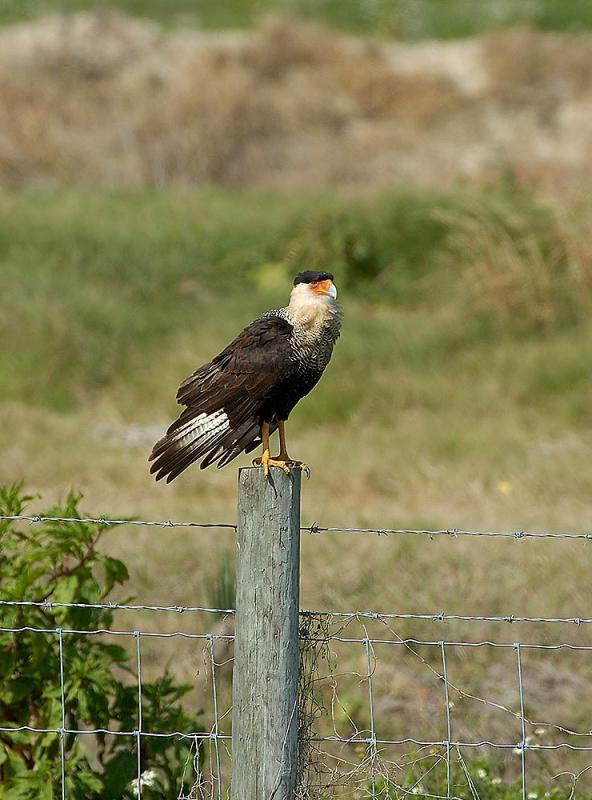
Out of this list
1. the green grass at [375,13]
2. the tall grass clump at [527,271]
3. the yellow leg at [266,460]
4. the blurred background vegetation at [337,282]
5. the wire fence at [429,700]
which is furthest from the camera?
the green grass at [375,13]

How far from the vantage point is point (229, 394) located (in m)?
4.02

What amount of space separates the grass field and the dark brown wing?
0.69m

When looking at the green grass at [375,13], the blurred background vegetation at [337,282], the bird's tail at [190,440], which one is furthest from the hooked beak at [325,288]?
the green grass at [375,13]

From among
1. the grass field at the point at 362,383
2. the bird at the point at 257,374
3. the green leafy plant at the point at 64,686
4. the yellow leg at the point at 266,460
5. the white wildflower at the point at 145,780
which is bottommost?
the white wildflower at the point at 145,780

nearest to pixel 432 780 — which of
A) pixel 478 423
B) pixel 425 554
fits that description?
pixel 425 554

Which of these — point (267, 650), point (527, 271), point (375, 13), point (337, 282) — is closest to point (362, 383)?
point (527, 271)

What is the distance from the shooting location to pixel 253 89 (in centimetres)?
2194

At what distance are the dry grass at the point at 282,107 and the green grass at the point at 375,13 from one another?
97.6 inches

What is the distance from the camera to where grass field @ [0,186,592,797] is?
6.64 m

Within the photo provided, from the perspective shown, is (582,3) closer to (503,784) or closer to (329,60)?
(329,60)

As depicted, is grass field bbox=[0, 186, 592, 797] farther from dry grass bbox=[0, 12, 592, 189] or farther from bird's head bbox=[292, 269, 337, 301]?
dry grass bbox=[0, 12, 592, 189]

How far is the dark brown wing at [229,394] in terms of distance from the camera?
397cm

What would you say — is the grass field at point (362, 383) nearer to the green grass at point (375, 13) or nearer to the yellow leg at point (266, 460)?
the yellow leg at point (266, 460)

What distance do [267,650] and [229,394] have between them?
1024mm
